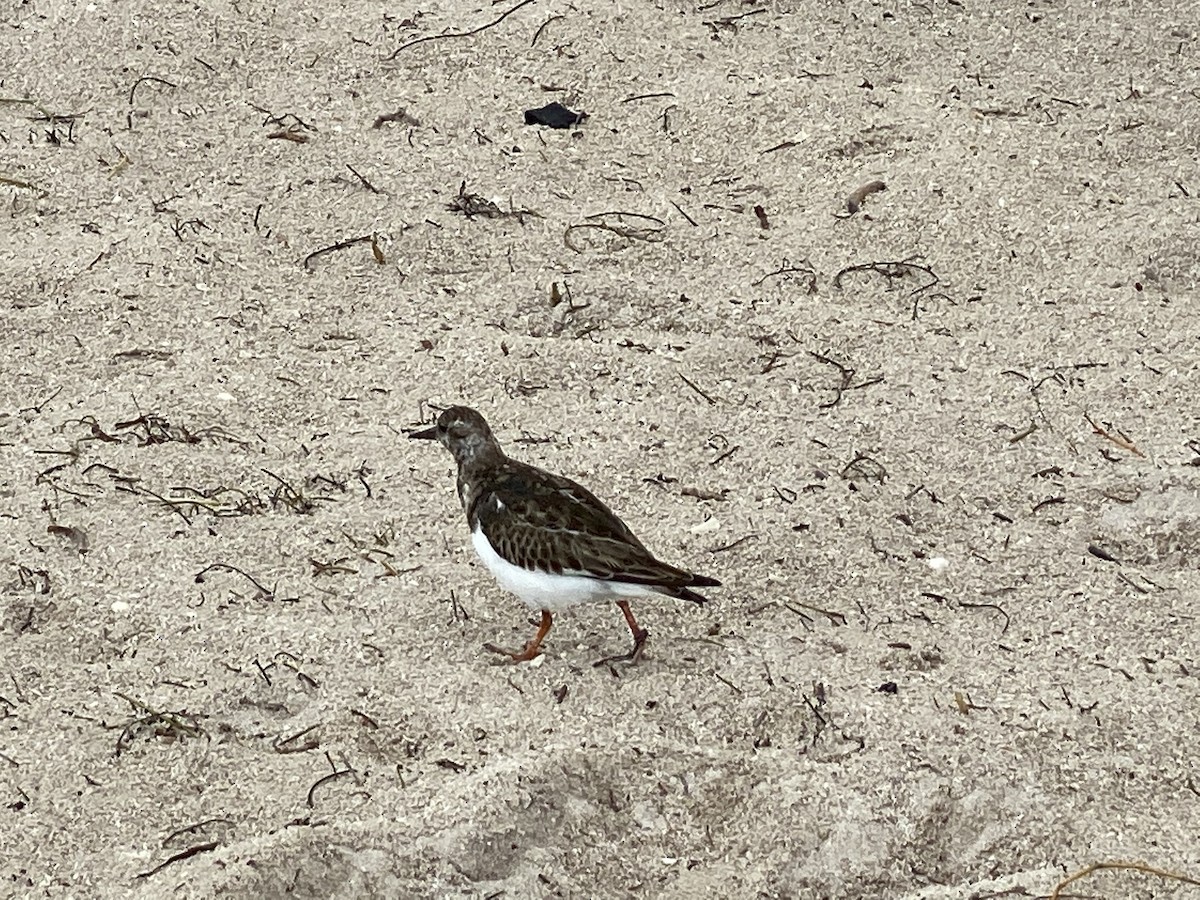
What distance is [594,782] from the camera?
3.50 m

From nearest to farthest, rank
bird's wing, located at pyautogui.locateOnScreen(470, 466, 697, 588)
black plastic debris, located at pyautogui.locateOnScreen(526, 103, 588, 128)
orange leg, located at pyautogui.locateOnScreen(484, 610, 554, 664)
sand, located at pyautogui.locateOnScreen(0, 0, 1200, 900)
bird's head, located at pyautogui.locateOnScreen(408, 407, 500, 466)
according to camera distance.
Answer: sand, located at pyautogui.locateOnScreen(0, 0, 1200, 900) → bird's wing, located at pyautogui.locateOnScreen(470, 466, 697, 588) → orange leg, located at pyautogui.locateOnScreen(484, 610, 554, 664) → bird's head, located at pyautogui.locateOnScreen(408, 407, 500, 466) → black plastic debris, located at pyautogui.locateOnScreen(526, 103, 588, 128)

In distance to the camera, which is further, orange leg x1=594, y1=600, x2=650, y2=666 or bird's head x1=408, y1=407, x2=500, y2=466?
bird's head x1=408, y1=407, x2=500, y2=466

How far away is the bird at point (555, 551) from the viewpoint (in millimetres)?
3674

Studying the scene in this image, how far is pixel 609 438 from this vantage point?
4.64m

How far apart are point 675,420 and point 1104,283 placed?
154cm

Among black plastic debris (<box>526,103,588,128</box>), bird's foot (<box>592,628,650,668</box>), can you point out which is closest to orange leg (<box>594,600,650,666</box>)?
bird's foot (<box>592,628,650,668</box>)

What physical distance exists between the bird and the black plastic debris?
2233mm

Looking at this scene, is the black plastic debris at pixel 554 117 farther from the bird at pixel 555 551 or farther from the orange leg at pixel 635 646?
the orange leg at pixel 635 646

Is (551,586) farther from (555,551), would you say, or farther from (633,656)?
(633,656)

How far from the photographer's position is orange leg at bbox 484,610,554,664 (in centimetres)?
385

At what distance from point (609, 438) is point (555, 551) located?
971 millimetres

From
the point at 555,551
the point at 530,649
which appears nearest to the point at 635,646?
the point at 530,649

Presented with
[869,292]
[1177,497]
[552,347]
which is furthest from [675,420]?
[1177,497]

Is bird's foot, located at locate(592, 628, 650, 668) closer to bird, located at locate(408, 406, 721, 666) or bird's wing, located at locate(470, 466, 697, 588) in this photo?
bird, located at locate(408, 406, 721, 666)
